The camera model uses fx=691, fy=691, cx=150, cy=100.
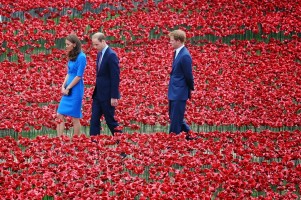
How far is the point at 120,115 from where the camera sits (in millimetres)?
12945

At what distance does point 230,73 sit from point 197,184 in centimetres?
763

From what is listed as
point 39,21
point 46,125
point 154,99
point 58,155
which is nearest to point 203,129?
point 154,99

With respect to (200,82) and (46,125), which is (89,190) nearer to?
(46,125)

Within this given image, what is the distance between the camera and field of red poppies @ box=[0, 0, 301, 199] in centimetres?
937

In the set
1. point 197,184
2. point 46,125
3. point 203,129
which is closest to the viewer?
point 197,184

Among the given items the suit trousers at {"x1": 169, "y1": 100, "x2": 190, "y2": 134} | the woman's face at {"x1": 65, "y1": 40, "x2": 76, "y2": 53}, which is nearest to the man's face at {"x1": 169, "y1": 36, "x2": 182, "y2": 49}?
the suit trousers at {"x1": 169, "y1": 100, "x2": 190, "y2": 134}

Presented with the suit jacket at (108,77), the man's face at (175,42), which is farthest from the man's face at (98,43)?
the man's face at (175,42)

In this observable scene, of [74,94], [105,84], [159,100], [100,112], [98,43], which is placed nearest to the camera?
[98,43]

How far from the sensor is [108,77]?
11805 mm

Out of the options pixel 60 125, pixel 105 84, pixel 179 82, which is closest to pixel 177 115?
pixel 179 82

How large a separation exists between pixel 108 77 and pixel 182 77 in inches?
51.1

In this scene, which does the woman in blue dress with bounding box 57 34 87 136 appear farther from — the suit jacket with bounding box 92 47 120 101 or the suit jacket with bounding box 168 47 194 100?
the suit jacket with bounding box 168 47 194 100

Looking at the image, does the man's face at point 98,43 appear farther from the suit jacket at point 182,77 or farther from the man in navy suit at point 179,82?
the suit jacket at point 182,77

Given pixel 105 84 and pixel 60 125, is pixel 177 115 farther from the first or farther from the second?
pixel 60 125
